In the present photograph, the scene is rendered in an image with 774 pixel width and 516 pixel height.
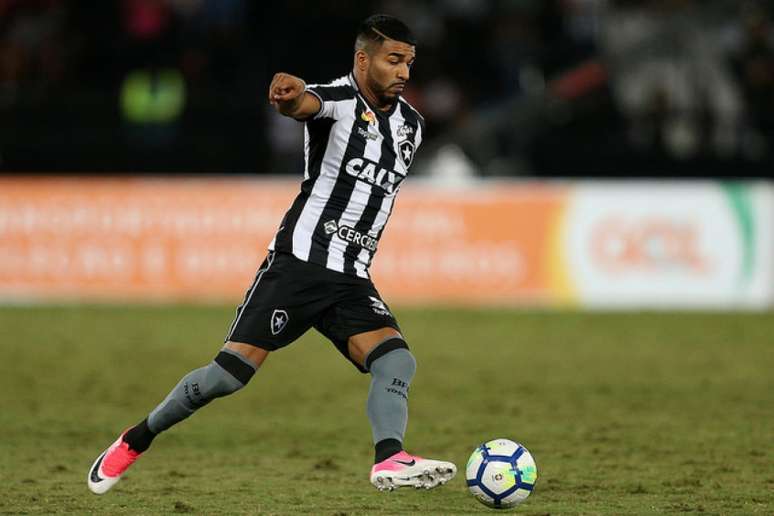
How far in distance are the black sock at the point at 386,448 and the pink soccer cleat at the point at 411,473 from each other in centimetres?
7

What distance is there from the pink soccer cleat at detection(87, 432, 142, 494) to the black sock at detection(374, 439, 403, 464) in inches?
47.6

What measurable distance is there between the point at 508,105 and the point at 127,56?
568cm

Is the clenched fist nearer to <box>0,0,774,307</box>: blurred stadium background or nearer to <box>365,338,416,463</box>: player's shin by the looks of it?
<box>365,338,416,463</box>: player's shin

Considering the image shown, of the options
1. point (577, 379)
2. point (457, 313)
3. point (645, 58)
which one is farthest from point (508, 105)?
point (577, 379)

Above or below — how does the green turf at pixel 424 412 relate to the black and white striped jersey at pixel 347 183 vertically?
below

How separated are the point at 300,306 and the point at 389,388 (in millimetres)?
573

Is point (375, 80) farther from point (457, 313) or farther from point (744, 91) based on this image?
point (744, 91)

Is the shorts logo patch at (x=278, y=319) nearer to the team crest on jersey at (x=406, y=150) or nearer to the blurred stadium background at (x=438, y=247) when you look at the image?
the blurred stadium background at (x=438, y=247)

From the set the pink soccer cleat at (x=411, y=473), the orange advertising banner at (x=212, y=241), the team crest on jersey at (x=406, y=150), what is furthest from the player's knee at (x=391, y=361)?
the orange advertising banner at (x=212, y=241)

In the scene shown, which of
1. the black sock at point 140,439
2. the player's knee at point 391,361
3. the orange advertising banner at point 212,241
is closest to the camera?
the player's knee at point 391,361

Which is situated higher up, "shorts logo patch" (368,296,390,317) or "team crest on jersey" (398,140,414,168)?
"team crest on jersey" (398,140,414,168)

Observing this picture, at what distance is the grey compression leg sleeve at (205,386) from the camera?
647cm

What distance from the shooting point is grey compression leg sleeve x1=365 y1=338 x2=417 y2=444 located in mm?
6363

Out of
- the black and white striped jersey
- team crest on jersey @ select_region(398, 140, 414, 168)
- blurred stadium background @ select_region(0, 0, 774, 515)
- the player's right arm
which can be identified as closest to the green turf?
blurred stadium background @ select_region(0, 0, 774, 515)
